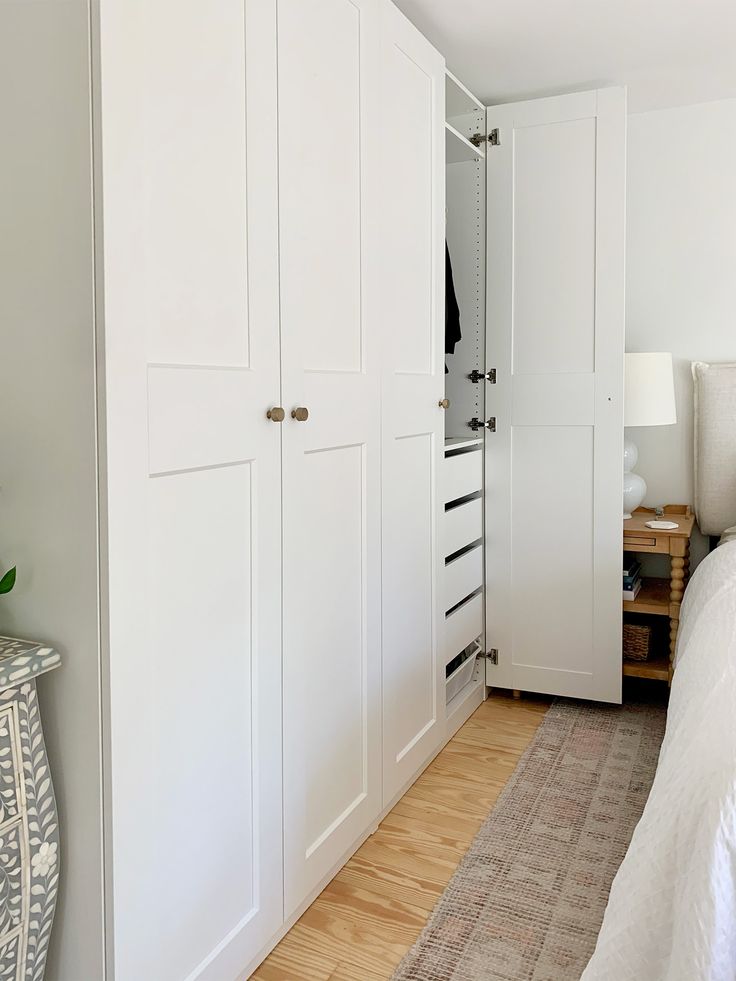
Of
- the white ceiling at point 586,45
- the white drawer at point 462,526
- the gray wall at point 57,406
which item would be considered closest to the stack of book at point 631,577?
the white drawer at point 462,526

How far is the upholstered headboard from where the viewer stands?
3072 millimetres

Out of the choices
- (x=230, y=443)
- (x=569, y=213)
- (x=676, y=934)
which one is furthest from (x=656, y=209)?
(x=676, y=934)

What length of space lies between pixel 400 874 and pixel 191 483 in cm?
120

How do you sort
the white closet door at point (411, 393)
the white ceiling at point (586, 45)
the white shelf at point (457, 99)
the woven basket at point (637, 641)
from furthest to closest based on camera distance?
the woven basket at point (637, 641)
the white shelf at point (457, 99)
the white ceiling at point (586, 45)
the white closet door at point (411, 393)

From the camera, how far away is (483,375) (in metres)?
3.07

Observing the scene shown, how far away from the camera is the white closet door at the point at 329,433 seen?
1712 millimetres

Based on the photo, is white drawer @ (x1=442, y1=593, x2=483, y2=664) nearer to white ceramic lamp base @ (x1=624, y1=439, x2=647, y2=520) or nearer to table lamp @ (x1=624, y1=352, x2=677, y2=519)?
white ceramic lamp base @ (x1=624, y1=439, x2=647, y2=520)

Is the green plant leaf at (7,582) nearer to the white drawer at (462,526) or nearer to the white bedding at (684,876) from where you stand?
the white bedding at (684,876)

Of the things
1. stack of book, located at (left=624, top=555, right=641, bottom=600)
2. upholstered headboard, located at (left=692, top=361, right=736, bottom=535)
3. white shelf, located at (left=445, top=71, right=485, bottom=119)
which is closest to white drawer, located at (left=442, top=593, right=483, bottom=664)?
stack of book, located at (left=624, top=555, right=641, bottom=600)

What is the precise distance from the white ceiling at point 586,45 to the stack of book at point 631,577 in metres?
1.73

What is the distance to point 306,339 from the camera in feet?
5.80

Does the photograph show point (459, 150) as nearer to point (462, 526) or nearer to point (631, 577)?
point (462, 526)

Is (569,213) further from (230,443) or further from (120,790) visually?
(120,790)

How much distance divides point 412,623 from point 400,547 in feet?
0.80
